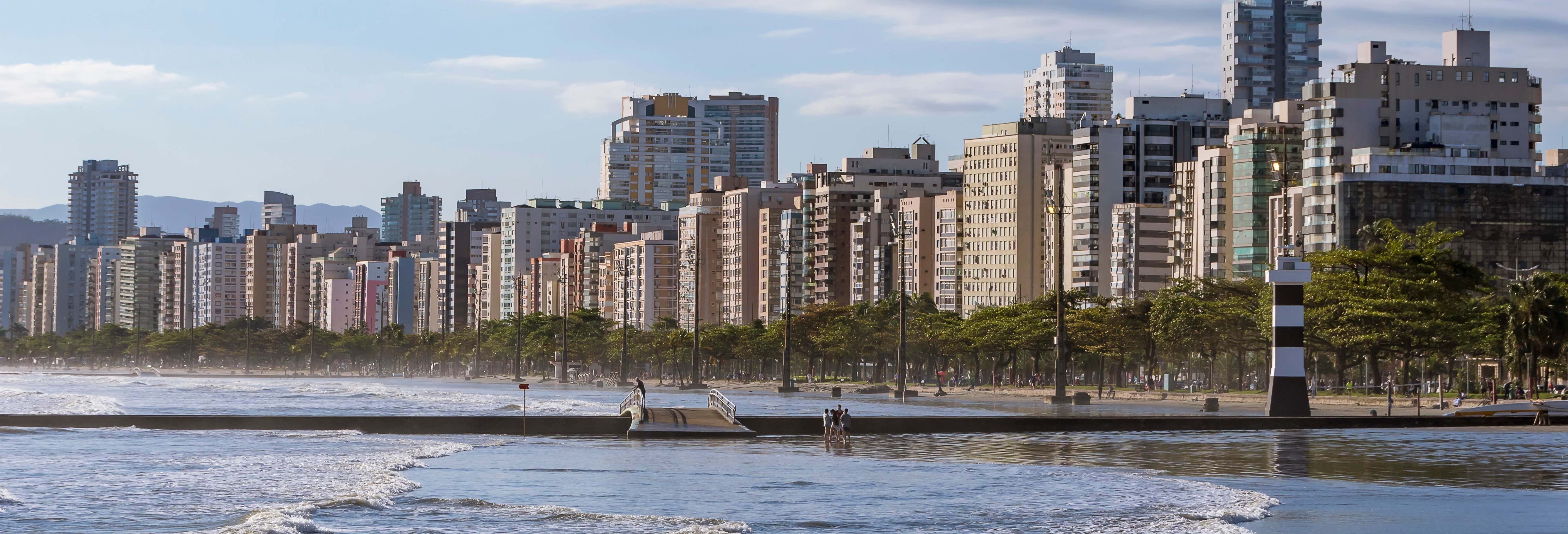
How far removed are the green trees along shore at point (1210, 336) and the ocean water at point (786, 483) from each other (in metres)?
23.3

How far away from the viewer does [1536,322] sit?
75250mm

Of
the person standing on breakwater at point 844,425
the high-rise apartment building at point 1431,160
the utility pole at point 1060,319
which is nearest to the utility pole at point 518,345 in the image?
the high-rise apartment building at point 1431,160

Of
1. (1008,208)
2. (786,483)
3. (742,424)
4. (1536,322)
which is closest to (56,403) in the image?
(742,424)

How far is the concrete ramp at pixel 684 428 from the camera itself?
52531 millimetres

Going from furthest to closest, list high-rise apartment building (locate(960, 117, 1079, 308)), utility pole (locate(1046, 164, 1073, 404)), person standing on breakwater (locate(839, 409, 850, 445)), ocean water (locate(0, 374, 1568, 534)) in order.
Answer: high-rise apartment building (locate(960, 117, 1079, 308)) < utility pole (locate(1046, 164, 1073, 404)) < person standing on breakwater (locate(839, 409, 850, 445)) < ocean water (locate(0, 374, 1568, 534))

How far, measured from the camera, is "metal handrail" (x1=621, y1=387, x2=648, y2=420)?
54.0 metres

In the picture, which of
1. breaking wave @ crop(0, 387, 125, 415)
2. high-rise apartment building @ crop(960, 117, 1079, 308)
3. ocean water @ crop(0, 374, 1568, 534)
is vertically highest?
high-rise apartment building @ crop(960, 117, 1079, 308)

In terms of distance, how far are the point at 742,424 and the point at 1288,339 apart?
16.0 metres

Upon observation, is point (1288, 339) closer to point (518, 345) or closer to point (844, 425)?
point (844, 425)

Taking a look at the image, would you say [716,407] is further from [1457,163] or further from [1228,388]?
[1457,163]

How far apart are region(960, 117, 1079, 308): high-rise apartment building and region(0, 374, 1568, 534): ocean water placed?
118411 mm

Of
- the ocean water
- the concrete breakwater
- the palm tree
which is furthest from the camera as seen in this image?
the palm tree

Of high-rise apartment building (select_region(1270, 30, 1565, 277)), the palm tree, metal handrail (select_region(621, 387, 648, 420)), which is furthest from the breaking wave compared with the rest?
high-rise apartment building (select_region(1270, 30, 1565, 277))

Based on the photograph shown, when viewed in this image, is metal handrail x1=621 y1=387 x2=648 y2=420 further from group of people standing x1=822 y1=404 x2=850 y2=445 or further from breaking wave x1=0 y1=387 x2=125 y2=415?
breaking wave x1=0 y1=387 x2=125 y2=415
